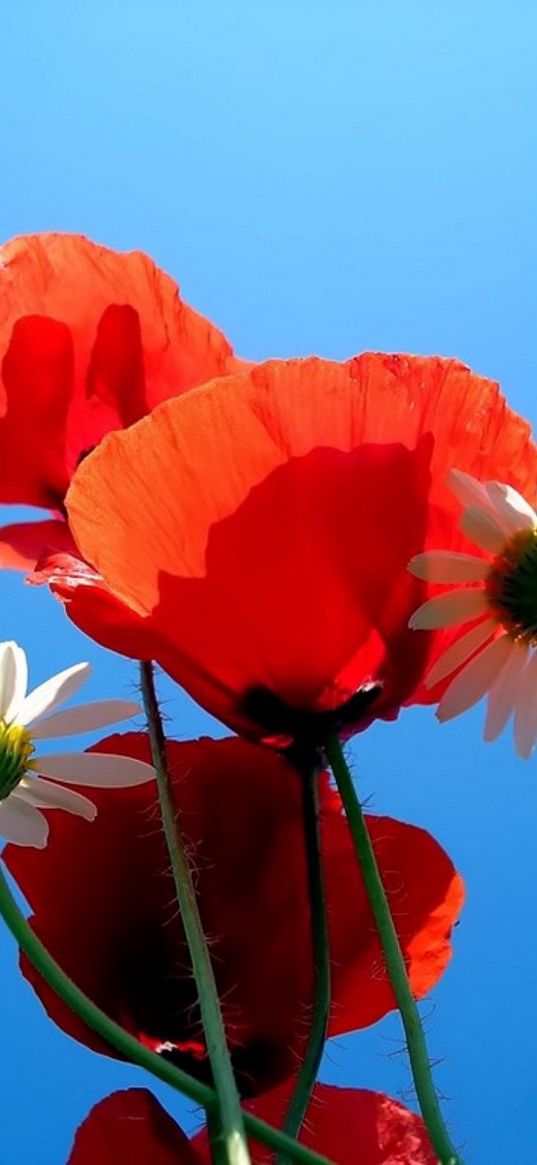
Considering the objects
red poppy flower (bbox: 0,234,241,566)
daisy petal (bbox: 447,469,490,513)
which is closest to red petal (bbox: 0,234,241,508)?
red poppy flower (bbox: 0,234,241,566)

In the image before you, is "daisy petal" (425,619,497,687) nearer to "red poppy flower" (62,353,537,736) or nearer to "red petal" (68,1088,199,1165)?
"red poppy flower" (62,353,537,736)

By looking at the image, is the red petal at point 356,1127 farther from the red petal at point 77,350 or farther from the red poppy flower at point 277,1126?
the red petal at point 77,350

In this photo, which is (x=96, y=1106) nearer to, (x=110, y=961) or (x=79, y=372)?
(x=110, y=961)

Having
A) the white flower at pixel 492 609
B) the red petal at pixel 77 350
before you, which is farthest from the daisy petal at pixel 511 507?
the red petal at pixel 77 350

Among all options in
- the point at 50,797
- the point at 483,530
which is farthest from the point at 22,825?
the point at 483,530

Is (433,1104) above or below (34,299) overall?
below

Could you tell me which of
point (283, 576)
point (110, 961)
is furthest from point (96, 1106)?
point (283, 576)
